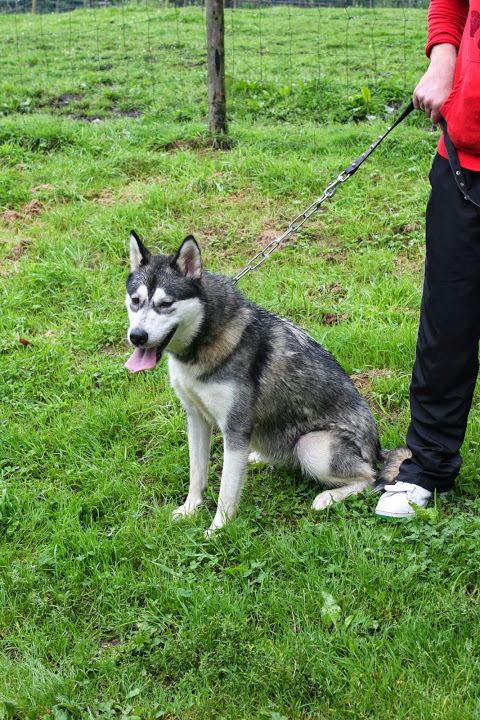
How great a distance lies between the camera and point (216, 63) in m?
6.93

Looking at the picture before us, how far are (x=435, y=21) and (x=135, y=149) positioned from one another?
483cm

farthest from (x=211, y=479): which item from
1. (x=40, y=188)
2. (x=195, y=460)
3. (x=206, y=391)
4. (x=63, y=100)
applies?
(x=63, y=100)

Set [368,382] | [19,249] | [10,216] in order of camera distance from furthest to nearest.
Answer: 1. [10,216]
2. [19,249]
3. [368,382]

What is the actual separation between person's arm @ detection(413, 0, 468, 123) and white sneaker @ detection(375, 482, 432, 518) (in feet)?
5.62

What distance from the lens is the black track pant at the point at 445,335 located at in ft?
9.25

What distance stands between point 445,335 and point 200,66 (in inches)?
374

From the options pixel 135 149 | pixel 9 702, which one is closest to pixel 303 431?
pixel 9 702

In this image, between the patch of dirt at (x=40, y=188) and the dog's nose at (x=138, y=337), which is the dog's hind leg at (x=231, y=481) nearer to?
the dog's nose at (x=138, y=337)

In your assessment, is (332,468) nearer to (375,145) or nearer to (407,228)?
(375,145)

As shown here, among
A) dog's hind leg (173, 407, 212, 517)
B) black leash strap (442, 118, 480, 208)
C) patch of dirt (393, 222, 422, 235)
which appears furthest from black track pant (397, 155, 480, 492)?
patch of dirt (393, 222, 422, 235)

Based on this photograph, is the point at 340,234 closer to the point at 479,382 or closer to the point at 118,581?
the point at 479,382

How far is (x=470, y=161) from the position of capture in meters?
2.73

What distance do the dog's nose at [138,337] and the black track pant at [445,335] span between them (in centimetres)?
129

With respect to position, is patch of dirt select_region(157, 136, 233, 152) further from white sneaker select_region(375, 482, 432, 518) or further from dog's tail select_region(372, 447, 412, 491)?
white sneaker select_region(375, 482, 432, 518)
